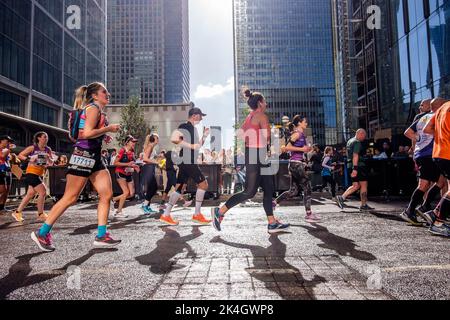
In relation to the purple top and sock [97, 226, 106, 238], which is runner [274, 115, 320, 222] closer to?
the purple top

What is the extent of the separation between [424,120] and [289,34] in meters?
130

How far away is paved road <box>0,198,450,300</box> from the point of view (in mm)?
2371

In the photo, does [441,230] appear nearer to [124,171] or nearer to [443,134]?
[443,134]

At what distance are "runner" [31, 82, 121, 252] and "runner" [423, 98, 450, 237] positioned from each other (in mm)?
4539

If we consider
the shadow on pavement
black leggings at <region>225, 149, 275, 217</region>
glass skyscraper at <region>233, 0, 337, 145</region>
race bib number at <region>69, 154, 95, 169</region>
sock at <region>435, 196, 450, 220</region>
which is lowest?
the shadow on pavement

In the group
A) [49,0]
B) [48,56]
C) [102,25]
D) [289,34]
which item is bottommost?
[48,56]

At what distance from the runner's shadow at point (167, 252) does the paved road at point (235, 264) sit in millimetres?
10

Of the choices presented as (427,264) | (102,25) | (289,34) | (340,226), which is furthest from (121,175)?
(289,34)

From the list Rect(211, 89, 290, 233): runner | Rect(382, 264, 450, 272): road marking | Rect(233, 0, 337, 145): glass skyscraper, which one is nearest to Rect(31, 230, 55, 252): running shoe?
Rect(211, 89, 290, 233): runner

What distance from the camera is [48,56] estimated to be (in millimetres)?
35469

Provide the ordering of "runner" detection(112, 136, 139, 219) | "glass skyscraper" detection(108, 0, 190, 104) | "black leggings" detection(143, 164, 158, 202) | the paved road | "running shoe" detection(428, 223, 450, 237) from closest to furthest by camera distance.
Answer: the paved road, "running shoe" detection(428, 223, 450, 237), "runner" detection(112, 136, 139, 219), "black leggings" detection(143, 164, 158, 202), "glass skyscraper" detection(108, 0, 190, 104)

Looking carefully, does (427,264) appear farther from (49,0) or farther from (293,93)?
(293,93)

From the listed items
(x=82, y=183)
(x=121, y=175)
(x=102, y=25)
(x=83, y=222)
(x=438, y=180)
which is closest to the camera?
(x=82, y=183)

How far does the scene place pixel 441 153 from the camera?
14.7ft
